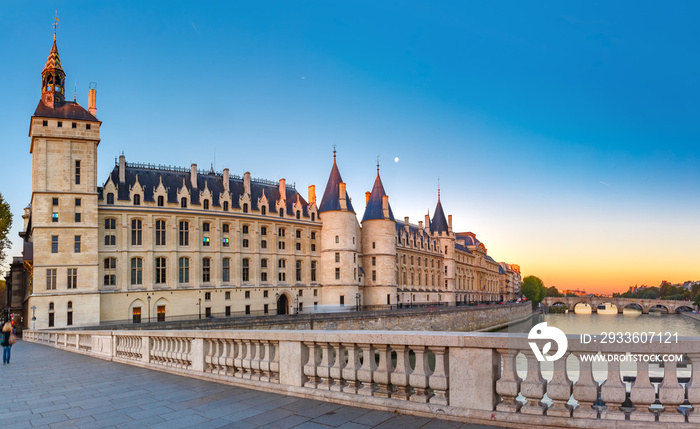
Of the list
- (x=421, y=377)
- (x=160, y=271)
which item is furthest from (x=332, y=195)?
(x=421, y=377)

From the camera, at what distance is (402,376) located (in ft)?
19.7

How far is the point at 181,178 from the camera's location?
5638cm

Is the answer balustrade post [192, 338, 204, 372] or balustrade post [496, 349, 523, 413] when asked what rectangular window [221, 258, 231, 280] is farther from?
balustrade post [496, 349, 523, 413]

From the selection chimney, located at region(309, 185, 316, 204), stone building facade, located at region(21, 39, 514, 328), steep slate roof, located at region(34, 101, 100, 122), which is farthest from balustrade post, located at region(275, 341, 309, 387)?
chimney, located at region(309, 185, 316, 204)

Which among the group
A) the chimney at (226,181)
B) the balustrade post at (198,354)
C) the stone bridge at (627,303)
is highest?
the chimney at (226,181)

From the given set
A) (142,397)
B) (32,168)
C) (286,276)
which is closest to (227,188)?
(286,276)

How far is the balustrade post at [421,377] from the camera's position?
580cm

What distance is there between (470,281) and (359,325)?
Answer: 63.5 metres

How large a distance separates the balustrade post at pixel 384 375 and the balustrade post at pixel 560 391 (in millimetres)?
1962

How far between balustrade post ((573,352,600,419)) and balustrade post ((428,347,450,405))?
1412mm

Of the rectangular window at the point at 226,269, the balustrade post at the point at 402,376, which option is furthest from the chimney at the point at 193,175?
the balustrade post at the point at 402,376

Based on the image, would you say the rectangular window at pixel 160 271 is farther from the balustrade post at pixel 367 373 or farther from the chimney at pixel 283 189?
the balustrade post at pixel 367 373

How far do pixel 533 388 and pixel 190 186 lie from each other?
5518 centimetres

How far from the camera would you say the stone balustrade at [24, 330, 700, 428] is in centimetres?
479
